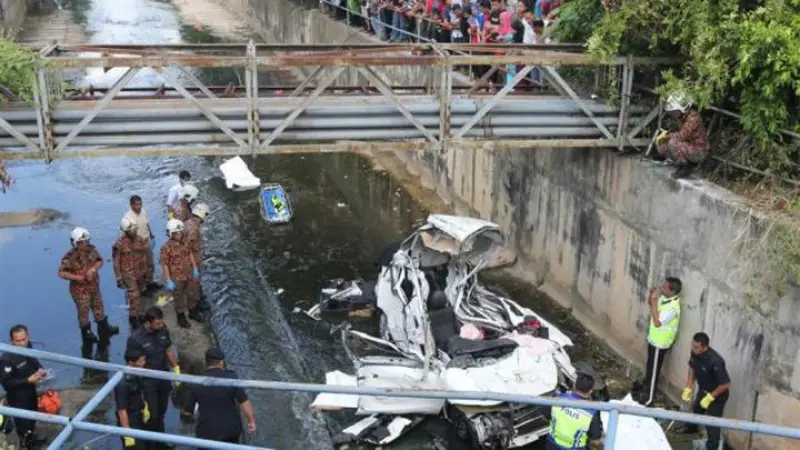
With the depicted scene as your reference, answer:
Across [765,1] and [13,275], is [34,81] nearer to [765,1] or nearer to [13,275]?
[13,275]

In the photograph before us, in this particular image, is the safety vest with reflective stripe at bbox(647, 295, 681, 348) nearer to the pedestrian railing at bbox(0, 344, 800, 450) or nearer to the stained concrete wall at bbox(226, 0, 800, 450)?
the stained concrete wall at bbox(226, 0, 800, 450)

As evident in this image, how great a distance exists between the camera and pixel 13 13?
3659 cm

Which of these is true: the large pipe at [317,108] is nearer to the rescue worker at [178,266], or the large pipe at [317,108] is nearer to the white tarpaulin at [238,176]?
the rescue worker at [178,266]

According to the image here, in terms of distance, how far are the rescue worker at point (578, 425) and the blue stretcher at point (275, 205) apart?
892 cm

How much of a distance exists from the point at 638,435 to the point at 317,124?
4910 millimetres

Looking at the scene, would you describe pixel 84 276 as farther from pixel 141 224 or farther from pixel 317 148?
pixel 317 148

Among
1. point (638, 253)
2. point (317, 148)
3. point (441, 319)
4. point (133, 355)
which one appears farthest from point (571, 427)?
point (317, 148)

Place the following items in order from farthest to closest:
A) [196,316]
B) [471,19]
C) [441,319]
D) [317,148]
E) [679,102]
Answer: [471,19] → [196,316] → [441,319] → [317,148] → [679,102]

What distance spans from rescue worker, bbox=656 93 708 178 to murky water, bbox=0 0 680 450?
271cm

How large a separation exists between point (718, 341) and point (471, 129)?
3771 mm

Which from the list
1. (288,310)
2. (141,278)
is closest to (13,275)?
(141,278)

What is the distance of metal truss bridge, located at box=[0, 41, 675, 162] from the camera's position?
9.28 meters

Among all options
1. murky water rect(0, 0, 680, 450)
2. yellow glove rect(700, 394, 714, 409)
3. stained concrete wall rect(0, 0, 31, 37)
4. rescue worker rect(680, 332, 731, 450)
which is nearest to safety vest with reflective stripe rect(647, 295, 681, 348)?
rescue worker rect(680, 332, 731, 450)

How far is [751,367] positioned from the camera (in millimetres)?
8453
